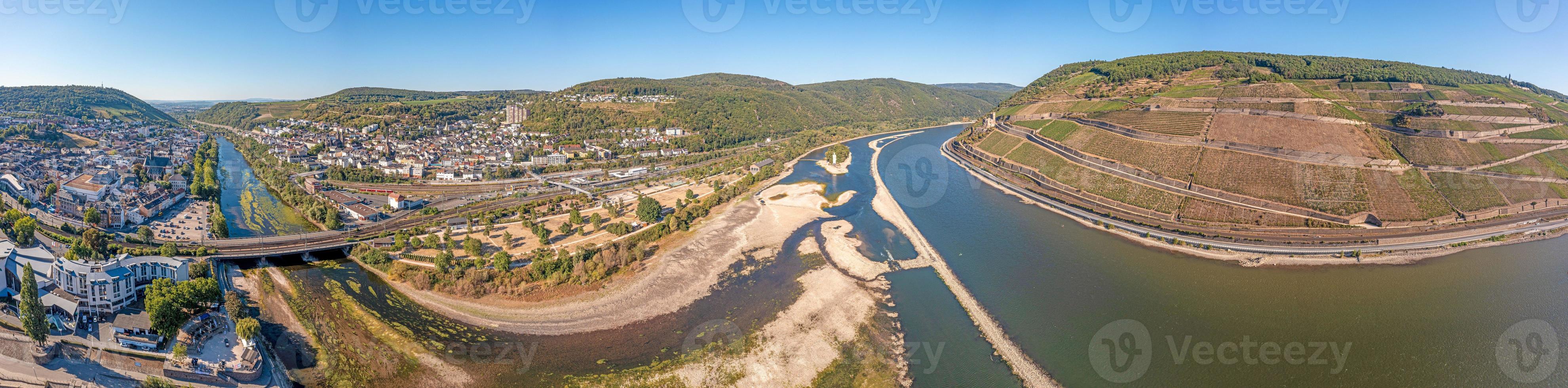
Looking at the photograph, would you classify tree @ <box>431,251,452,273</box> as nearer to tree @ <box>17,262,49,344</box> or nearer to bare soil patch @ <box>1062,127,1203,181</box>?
tree @ <box>17,262,49,344</box>

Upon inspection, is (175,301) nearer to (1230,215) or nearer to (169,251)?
(169,251)

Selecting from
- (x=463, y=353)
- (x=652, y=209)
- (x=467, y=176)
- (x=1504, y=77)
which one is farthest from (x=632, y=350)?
(x=1504, y=77)

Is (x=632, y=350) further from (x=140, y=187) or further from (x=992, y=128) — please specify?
(x=992, y=128)

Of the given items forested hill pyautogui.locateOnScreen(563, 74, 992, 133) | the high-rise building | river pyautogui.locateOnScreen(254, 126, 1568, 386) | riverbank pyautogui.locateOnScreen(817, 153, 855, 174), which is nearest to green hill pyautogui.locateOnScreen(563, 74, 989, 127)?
forested hill pyautogui.locateOnScreen(563, 74, 992, 133)

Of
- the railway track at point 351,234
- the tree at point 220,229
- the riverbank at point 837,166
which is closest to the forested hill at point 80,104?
the tree at point 220,229

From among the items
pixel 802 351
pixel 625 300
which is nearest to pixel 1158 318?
pixel 802 351
